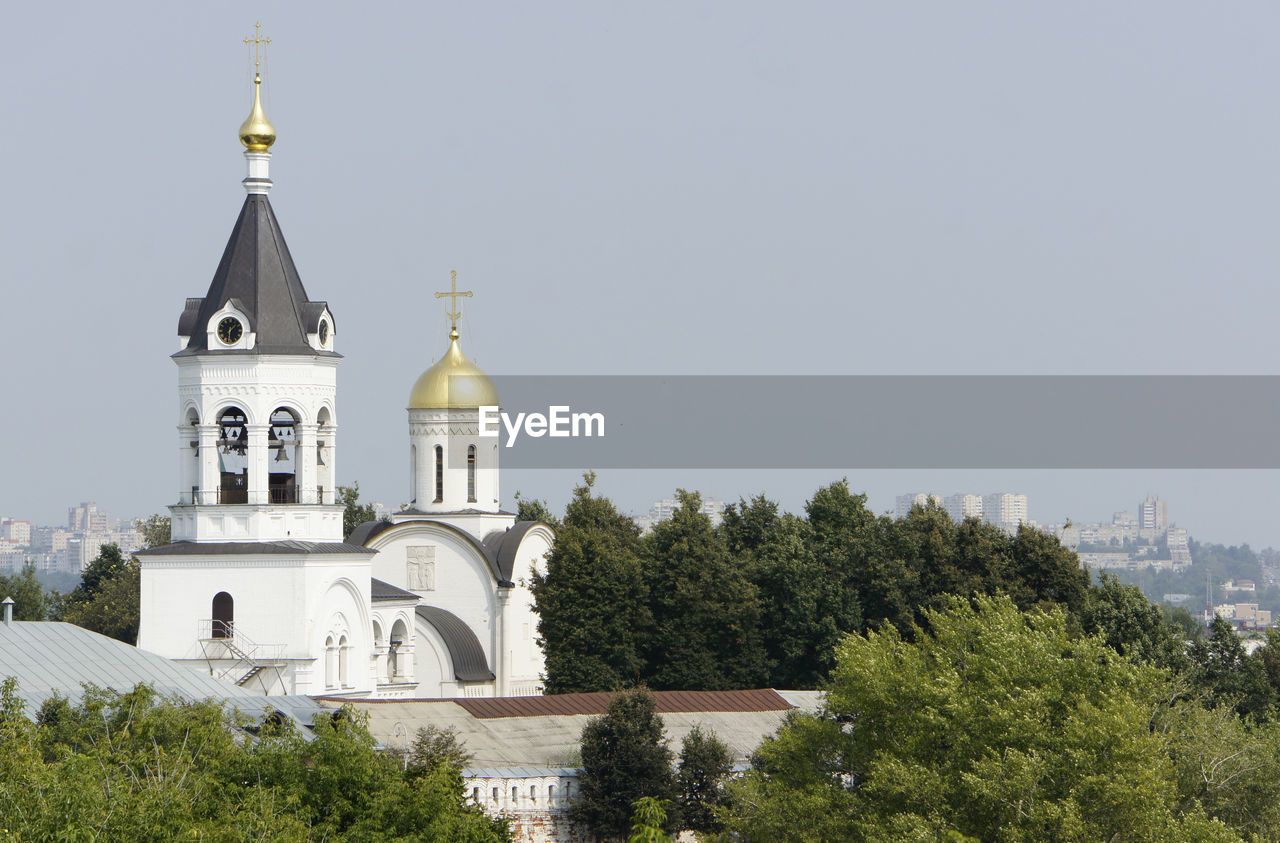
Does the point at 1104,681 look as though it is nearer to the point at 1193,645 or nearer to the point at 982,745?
the point at 982,745

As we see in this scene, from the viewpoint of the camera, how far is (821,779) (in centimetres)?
3002

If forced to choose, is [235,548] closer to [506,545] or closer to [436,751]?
[436,751]

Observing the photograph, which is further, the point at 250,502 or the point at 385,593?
the point at 385,593

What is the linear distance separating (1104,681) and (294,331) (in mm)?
15275

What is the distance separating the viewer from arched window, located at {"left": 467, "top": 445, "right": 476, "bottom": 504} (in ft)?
168

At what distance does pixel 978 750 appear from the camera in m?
28.7

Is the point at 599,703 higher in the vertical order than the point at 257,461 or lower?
lower

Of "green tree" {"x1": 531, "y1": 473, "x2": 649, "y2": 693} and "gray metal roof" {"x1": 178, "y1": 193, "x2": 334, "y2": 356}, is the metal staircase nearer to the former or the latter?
"gray metal roof" {"x1": 178, "y1": 193, "x2": 334, "y2": 356}

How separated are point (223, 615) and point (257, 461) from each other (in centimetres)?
267

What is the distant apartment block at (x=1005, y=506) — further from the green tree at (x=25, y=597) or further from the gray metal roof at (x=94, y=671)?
the gray metal roof at (x=94, y=671)

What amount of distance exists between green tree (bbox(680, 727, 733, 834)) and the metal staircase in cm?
764

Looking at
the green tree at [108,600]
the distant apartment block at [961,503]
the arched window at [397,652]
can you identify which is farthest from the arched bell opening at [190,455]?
the distant apartment block at [961,503]

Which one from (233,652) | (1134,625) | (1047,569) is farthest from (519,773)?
(1047,569)

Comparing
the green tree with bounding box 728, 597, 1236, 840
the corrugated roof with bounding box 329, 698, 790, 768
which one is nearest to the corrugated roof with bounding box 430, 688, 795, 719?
the corrugated roof with bounding box 329, 698, 790, 768
